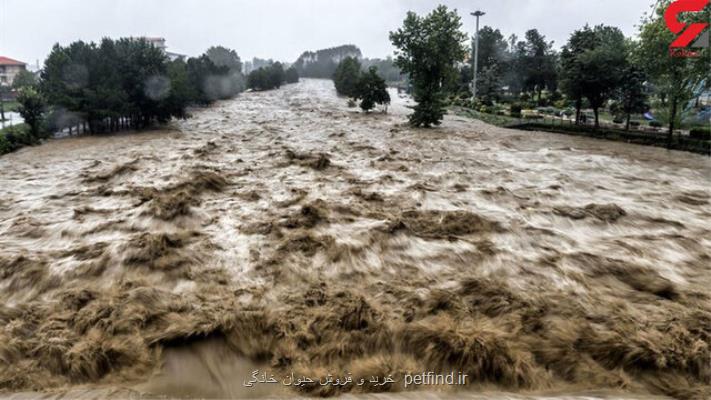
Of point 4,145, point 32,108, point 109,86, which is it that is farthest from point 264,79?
point 4,145

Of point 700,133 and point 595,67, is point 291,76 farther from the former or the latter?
point 700,133

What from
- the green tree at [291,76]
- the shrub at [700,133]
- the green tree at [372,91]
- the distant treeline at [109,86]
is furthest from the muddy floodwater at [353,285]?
the green tree at [291,76]

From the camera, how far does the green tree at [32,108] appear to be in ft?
88.4

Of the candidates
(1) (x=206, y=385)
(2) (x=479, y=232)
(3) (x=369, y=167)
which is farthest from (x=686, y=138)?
(1) (x=206, y=385)

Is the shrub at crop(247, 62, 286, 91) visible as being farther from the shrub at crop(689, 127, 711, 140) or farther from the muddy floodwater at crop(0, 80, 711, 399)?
the shrub at crop(689, 127, 711, 140)

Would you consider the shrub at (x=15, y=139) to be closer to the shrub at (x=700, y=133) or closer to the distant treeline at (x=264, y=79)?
the shrub at (x=700, y=133)

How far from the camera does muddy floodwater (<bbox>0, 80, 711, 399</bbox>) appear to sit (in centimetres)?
588

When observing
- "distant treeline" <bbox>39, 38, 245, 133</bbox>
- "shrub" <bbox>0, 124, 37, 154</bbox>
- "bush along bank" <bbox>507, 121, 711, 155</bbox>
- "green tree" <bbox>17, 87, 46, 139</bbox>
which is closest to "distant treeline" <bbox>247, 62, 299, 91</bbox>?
"distant treeline" <bbox>39, 38, 245, 133</bbox>

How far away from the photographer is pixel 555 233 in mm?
11062

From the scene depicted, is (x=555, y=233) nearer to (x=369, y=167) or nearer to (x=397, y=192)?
(x=397, y=192)

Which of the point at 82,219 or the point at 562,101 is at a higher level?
the point at 562,101

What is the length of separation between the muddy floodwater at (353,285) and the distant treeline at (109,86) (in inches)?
569

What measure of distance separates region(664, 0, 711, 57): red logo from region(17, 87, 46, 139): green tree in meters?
37.6

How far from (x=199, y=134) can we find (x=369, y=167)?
1657 centimetres
